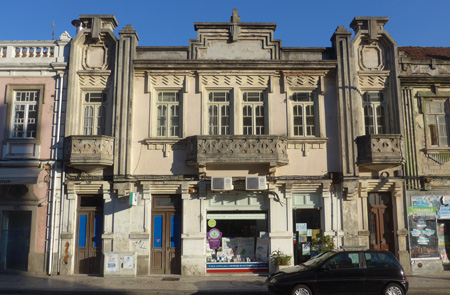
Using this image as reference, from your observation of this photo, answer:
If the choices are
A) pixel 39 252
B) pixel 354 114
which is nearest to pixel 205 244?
pixel 39 252

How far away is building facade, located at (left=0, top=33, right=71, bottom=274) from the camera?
1491 cm

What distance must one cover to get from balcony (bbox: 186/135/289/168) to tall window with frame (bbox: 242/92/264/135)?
91cm

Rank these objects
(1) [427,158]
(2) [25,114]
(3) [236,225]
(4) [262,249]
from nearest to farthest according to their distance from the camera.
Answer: (4) [262,249], (3) [236,225], (1) [427,158], (2) [25,114]

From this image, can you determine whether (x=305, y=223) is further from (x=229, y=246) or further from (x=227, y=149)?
(x=227, y=149)

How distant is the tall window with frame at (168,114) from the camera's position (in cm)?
1569

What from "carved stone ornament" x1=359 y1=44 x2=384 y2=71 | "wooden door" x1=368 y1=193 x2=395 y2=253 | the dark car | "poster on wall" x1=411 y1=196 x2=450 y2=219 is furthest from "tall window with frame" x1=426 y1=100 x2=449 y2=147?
the dark car

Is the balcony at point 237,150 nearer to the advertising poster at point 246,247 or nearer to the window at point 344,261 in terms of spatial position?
the advertising poster at point 246,247

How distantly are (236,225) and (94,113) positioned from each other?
686 cm

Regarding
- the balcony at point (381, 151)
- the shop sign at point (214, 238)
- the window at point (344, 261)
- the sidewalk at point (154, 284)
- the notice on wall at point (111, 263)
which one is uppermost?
the balcony at point (381, 151)

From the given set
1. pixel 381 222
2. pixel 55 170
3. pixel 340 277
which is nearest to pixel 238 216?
pixel 381 222

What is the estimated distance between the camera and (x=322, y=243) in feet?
48.4

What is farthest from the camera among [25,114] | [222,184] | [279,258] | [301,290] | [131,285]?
[25,114]

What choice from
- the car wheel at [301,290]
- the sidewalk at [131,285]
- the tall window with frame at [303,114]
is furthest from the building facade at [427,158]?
the car wheel at [301,290]

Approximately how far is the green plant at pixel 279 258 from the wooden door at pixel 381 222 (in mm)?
3291
